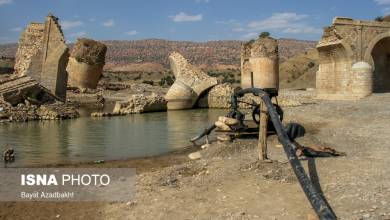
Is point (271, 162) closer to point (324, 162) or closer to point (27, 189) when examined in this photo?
point (324, 162)

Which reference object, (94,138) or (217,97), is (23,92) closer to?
(94,138)

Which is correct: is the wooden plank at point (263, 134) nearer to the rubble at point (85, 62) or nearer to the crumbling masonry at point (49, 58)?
the crumbling masonry at point (49, 58)

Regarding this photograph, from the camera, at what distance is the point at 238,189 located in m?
6.10

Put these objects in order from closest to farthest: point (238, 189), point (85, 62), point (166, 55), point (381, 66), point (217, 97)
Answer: point (238, 189) < point (217, 97) < point (381, 66) < point (85, 62) < point (166, 55)

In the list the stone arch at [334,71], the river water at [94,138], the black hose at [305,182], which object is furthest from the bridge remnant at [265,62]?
the black hose at [305,182]

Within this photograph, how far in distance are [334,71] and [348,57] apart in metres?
1.17

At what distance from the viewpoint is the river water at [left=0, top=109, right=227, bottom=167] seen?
962cm

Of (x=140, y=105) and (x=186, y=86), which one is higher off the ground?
(x=186, y=86)

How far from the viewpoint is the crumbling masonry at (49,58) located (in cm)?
Result: 2055

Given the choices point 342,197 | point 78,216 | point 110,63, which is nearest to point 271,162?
point 342,197

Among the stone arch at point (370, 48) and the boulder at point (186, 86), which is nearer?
the stone arch at point (370, 48)

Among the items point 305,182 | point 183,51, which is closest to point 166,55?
point 183,51

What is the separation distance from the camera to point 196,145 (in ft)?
35.6

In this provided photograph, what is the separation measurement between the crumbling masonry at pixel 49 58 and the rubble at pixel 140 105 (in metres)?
3.22
